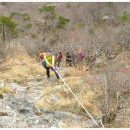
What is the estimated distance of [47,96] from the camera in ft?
55.6

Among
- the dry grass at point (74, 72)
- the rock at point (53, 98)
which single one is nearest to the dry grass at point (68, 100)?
the rock at point (53, 98)

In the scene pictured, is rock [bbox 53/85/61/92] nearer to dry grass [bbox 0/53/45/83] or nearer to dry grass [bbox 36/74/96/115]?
dry grass [bbox 36/74/96/115]

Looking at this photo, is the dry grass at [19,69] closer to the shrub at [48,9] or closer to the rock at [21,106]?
the rock at [21,106]

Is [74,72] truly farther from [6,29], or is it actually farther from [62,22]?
[62,22]

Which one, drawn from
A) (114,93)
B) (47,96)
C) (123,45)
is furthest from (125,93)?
(123,45)

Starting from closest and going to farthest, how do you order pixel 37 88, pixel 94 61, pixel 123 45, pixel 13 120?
pixel 13 120 < pixel 37 88 < pixel 94 61 < pixel 123 45

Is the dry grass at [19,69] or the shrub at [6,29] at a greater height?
the shrub at [6,29]

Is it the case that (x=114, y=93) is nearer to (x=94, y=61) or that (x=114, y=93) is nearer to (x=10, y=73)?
(x=10, y=73)

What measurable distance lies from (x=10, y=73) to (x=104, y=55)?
8.26m

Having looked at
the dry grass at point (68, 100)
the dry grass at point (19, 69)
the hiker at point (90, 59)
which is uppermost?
the hiker at point (90, 59)

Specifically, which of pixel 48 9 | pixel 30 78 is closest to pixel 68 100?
pixel 30 78

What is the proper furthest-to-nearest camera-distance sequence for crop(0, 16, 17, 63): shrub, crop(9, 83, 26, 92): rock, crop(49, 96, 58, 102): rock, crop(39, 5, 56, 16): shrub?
crop(39, 5, 56, 16): shrub, crop(0, 16, 17, 63): shrub, crop(9, 83, 26, 92): rock, crop(49, 96, 58, 102): rock

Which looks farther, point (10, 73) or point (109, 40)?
point (109, 40)

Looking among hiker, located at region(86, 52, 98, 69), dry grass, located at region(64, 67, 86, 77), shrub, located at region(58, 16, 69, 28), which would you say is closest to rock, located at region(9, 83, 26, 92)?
dry grass, located at region(64, 67, 86, 77)
